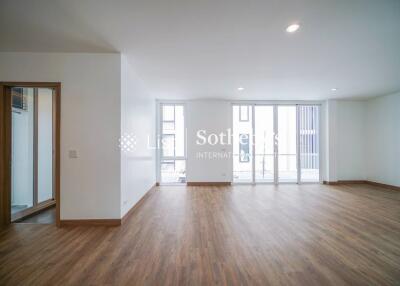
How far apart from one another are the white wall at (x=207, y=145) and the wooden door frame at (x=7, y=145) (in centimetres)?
352

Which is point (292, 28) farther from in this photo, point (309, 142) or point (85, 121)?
point (309, 142)

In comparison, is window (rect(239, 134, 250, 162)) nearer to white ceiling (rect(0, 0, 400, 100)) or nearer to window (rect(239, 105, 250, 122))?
window (rect(239, 105, 250, 122))

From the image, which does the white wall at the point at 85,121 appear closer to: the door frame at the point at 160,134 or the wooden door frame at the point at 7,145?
the wooden door frame at the point at 7,145

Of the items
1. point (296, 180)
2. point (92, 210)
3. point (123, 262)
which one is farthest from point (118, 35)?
point (296, 180)

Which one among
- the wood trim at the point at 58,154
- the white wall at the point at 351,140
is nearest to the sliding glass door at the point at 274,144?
the white wall at the point at 351,140

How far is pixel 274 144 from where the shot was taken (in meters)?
5.93

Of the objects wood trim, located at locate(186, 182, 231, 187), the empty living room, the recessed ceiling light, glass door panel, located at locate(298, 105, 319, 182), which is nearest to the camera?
the empty living room

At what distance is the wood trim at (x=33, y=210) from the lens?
3046 mm

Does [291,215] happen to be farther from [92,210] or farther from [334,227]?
[92,210]

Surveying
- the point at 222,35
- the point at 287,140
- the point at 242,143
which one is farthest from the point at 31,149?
the point at 287,140

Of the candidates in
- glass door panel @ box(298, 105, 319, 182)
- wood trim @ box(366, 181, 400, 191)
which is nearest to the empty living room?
wood trim @ box(366, 181, 400, 191)

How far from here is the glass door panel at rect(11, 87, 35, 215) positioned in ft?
10.8

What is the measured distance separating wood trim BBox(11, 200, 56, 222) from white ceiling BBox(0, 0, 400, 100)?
2780 millimetres

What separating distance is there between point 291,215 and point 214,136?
10.7ft
